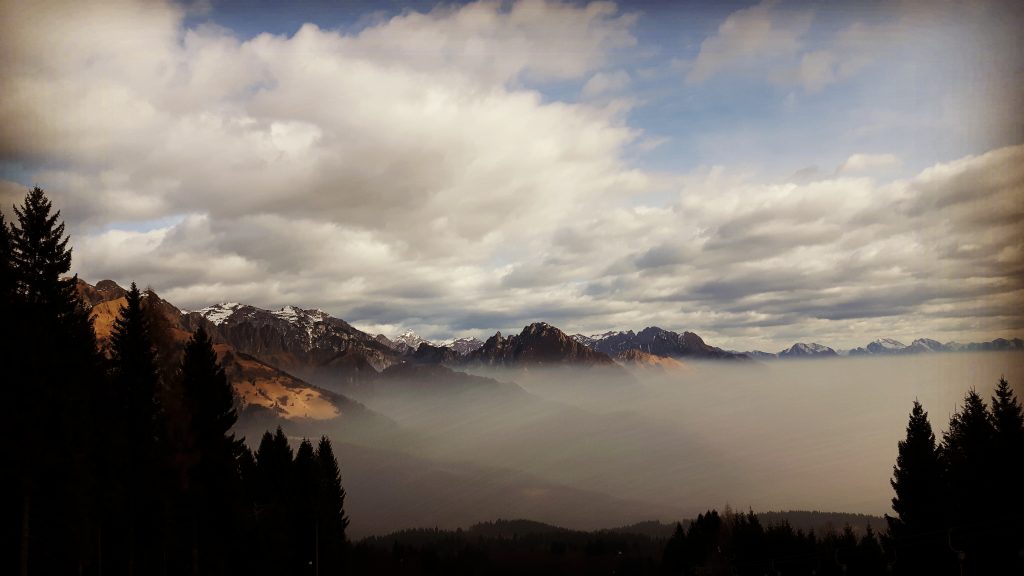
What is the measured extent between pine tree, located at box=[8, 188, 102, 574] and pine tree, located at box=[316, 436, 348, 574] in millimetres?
51642

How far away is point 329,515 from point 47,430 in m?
63.6

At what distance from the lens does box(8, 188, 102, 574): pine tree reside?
41781mm

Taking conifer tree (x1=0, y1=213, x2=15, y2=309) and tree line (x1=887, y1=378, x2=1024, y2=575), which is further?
tree line (x1=887, y1=378, x2=1024, y2=575)

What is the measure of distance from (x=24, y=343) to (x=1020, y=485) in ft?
287

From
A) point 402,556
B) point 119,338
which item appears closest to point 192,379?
point 119,338

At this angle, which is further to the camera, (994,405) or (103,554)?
(994,405)

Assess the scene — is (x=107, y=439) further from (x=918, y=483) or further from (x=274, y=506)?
(x=918, y=483)

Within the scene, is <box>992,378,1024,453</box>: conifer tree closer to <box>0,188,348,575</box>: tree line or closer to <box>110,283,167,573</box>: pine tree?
<box>0,188,348,575</box>: tree line

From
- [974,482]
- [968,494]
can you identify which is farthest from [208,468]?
[974,482]

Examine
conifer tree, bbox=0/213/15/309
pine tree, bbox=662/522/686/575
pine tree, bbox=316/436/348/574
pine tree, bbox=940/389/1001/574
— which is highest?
conifer tree, bbox=0/213/15/309

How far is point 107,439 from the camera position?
179 ft

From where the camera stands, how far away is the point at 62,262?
174 feet

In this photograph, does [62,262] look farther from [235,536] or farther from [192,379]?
[235,536]

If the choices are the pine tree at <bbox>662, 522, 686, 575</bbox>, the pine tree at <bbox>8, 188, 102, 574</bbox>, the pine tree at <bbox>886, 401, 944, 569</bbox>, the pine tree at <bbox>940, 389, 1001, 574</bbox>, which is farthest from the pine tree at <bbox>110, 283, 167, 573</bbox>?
the pine tree at <bbox>662, 522, 686, 575</bbox>
